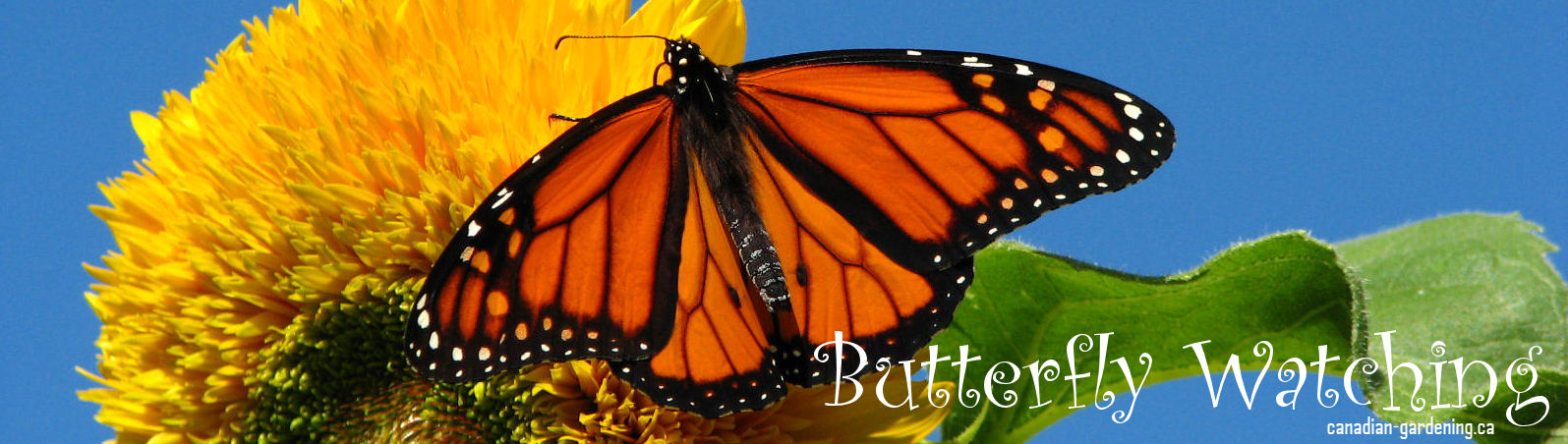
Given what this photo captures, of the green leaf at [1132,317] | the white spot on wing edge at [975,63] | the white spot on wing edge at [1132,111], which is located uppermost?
the white spot on wing edge at [975,63]

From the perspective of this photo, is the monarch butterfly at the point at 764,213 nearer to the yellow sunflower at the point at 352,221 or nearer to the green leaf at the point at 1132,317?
the yellow sunflower at the point at 352,221

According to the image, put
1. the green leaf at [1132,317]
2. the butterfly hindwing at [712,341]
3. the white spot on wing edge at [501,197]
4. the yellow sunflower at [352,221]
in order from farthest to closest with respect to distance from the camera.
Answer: the green leaf at [1132,317] < the yellow sunflower at [352,221] < the butterfly hindwing at [712,341] < the white spot on wing edge at [501,197]

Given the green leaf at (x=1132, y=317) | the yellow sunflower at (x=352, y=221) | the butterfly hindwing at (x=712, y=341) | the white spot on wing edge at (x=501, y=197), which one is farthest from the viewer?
the green leaf at (x=1132, y=317)

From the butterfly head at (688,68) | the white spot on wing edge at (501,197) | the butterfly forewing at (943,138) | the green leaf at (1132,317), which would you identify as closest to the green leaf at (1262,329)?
the green leaf at (1132,317)

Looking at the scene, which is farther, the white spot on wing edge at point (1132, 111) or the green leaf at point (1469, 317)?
the green leaf at point (1469, 317)

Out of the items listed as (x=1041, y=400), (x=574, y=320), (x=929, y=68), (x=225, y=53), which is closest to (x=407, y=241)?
(x=574, y=320)

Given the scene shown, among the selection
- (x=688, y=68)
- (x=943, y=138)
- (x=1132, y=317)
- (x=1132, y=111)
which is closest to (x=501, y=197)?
(x=688, y=68)

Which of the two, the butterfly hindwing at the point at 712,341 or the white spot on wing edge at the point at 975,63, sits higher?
the white spot on wing edge at the point at 975,63

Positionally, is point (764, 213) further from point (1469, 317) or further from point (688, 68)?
point (1469, 317)
